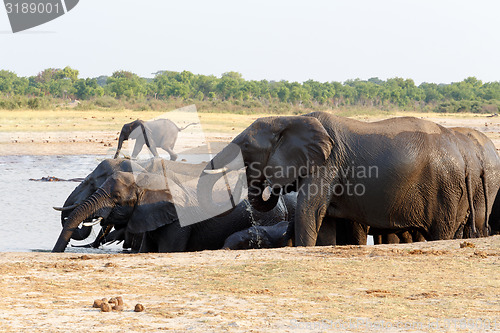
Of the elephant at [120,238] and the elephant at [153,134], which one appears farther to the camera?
the elephant at [153,134]

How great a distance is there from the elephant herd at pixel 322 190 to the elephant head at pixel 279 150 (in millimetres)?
10

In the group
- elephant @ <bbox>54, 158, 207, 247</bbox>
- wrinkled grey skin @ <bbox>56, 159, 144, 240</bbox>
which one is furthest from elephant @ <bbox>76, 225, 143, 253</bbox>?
wrinkled grey skin @ <bbox>56, 159, 144, 240</bbox>

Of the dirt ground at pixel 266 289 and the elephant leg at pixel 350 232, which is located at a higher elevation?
the dirt ground at pixel 266 289

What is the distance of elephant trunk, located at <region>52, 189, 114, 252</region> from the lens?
28.8 ft

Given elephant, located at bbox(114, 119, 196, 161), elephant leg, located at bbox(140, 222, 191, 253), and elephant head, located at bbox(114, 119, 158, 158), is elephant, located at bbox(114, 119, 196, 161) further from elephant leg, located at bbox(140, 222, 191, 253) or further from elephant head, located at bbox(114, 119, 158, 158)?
elephant leg, located at bbox(140, 222, 191, 253)

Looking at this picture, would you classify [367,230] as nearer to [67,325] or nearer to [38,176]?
[67,325]

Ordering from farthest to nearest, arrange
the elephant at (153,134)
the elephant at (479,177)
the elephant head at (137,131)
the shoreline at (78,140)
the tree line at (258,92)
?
1. the tree line at (258,92)
2. the shoreline at (78,140)
3. the elephant at (153,134)
4. the elephant head at (137,131)
5. the elephant at (479,177)

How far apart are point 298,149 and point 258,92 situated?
2124 inches

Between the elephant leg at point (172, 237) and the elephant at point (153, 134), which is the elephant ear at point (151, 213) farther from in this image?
the elephant at point (153, 134)

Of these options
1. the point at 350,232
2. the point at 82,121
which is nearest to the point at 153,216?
the point at 350,232

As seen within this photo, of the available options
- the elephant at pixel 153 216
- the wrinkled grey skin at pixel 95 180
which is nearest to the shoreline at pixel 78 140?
the wrinkled grey skin at pixel 95 180

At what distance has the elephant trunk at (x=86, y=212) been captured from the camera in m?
8.79

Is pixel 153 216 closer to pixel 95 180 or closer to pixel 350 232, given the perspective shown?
pixel 95 180

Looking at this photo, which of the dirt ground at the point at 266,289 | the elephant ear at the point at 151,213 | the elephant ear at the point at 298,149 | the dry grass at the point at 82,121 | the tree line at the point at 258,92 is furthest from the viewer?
the tree line at the point at 258,92
